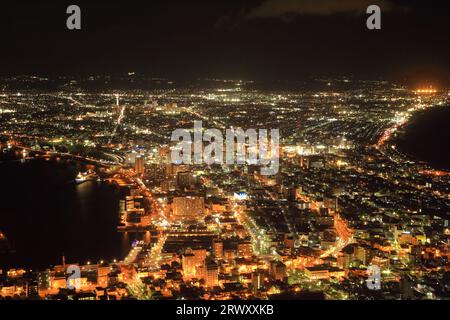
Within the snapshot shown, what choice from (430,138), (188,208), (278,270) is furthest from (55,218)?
(430,138)

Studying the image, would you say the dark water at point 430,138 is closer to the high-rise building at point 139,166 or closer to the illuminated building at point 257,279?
the high-rise building at point 139,166

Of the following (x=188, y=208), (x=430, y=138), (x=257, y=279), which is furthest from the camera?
(x=430, y=138)

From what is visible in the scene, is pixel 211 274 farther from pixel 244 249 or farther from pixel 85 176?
pixel 85 176

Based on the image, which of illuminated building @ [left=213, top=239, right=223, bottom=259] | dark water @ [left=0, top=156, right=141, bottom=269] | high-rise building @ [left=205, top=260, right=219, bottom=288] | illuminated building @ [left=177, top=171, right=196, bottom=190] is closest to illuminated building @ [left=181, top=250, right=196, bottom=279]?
high-rise building @ [left=205, top=260, right=219, bottom=288]

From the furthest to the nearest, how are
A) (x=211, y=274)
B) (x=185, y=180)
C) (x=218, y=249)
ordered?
(x=185, y=180) → (x=218, y=249) → (x=211, y=274)

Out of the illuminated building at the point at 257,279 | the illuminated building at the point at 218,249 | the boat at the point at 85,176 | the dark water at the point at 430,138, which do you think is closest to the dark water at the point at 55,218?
the boat at the point at 85,176

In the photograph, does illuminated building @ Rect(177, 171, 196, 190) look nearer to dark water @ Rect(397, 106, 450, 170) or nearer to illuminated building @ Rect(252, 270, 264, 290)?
illuminated building @ Rect(252, 270, 264, 290)
